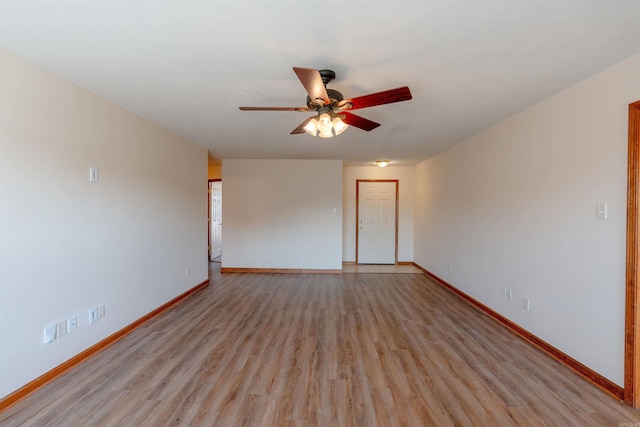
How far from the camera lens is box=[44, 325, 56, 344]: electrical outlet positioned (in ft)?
6.19

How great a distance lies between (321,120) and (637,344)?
2511mm

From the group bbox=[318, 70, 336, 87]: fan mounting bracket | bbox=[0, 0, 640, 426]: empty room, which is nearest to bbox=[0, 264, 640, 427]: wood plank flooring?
bbox=[0, 0, 640, 426]: empty room

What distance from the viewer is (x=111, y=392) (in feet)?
5.92

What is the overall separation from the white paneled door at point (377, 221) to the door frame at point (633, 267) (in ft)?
13.9

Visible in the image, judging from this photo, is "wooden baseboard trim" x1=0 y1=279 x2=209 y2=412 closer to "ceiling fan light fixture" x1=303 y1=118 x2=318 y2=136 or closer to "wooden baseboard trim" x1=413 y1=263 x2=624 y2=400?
"ceiling fan light fixture" x1=303 y1=118 x2=318 y2=136

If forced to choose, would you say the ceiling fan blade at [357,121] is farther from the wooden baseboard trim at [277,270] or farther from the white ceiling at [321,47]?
the wooden baseboard trim at [277,270]

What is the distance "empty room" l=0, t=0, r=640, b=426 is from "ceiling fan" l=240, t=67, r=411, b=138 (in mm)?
19

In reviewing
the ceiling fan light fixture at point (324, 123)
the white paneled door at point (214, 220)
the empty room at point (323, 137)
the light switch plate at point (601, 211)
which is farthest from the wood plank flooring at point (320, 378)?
the white paneled door at point (214, 220)

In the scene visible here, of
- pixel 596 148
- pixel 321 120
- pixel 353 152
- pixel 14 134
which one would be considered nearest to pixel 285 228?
pixel 353 152

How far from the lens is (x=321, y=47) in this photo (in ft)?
5.21

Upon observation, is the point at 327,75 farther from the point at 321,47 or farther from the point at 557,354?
the point at 557,354

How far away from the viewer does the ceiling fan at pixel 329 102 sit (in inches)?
63.3

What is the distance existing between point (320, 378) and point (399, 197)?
4627mm

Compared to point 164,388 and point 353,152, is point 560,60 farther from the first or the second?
point 164,388
